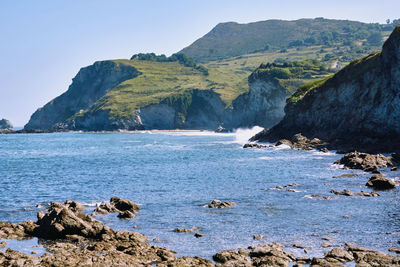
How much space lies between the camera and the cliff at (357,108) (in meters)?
83.7

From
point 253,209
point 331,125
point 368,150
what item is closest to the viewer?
point 253,209

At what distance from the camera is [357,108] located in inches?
3834

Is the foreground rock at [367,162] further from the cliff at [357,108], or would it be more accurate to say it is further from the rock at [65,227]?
the rock at [65,227]

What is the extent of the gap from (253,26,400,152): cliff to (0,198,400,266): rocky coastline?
57455 mm

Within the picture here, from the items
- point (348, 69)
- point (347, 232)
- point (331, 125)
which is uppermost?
point (348, 69)

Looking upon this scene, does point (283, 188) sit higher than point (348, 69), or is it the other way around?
point (348, 69)

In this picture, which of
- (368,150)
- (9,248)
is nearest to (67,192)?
(9,248)

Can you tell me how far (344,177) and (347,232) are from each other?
27375 mm

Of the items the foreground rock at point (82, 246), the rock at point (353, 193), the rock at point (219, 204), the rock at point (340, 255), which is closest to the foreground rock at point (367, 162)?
the rock at point (353, 193)

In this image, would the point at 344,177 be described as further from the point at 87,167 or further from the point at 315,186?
the point at 87,167

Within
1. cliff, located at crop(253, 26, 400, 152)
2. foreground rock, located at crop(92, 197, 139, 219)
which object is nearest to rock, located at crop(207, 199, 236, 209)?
foreground rock, located at crop(92, 197, 139, 219)

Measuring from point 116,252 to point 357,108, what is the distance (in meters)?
81.2

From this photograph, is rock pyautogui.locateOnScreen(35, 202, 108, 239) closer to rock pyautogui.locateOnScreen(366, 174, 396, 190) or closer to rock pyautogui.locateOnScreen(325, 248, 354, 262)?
rock pyautogui.locateOnScreen(325, 248, 354, 262)

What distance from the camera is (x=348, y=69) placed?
111m
